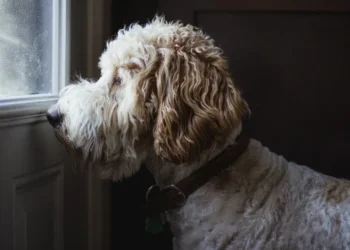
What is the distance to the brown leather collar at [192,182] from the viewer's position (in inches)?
48.0

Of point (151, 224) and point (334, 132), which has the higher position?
point (334, 132)

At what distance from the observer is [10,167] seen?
1.24 m

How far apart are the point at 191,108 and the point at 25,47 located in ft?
1.65

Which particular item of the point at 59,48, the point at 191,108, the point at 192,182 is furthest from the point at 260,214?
the point at 59,48

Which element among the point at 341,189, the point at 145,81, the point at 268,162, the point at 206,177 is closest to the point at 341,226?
the point at 341,189

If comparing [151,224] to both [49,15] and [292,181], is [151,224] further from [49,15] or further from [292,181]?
[49,15]

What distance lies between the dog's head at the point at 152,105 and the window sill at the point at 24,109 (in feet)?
0.31

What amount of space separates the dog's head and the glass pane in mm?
161

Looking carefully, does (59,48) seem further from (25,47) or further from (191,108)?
(191,108)

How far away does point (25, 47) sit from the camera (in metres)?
1.37

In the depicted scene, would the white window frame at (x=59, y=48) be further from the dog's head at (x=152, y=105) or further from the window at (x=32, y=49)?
the dog's head at (x=152, y=105)

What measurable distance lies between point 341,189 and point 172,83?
0.49 m

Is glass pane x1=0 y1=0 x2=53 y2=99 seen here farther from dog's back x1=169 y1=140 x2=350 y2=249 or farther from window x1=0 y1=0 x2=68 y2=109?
dog's back x1=169 y1=140 x2=350 y2=249

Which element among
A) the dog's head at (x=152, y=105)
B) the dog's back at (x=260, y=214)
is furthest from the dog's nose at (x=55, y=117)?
the dog's back at (x=260, y=214)
